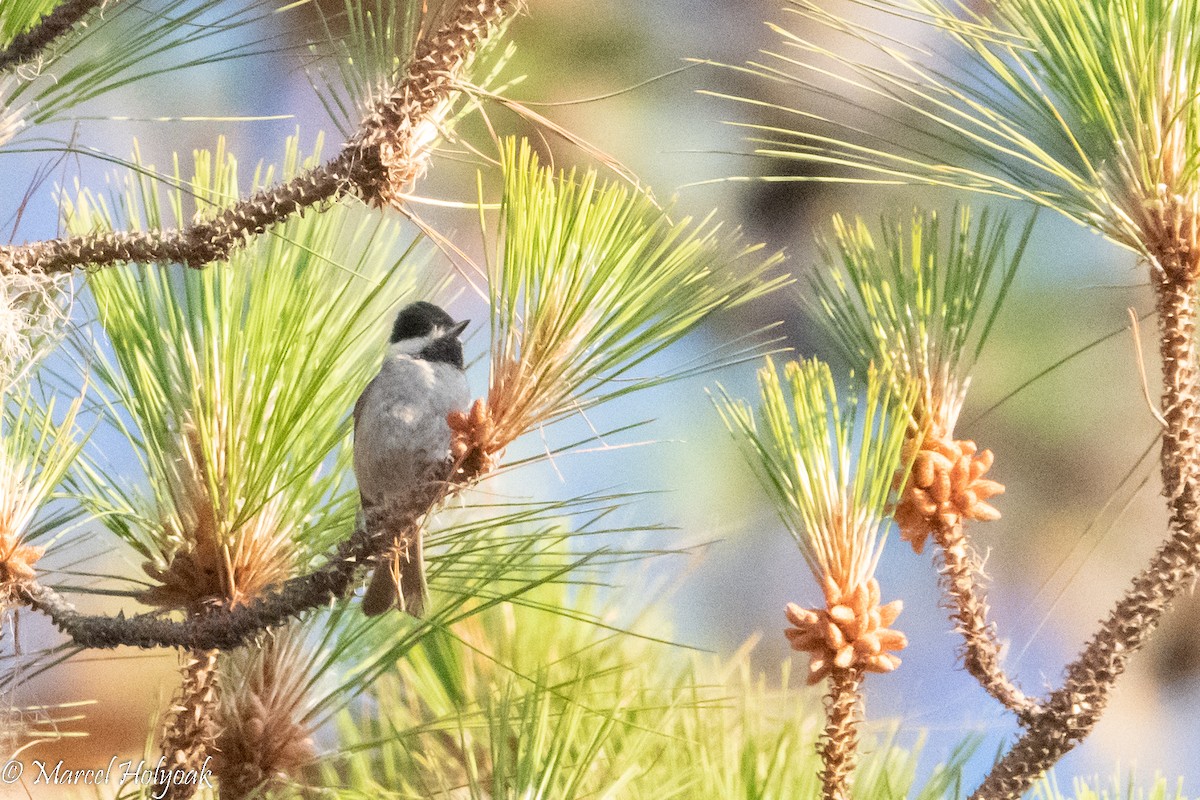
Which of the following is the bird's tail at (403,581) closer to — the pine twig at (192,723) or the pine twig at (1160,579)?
the pine twig at (192,723)

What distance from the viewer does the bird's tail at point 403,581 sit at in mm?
563

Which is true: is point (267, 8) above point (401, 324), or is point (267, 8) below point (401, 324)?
above

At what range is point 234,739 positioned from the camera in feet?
2.35

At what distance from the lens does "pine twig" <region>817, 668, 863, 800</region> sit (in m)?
0.55

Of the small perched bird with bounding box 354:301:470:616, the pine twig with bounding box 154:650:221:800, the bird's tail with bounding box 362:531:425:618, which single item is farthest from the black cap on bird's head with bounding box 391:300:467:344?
the pine twig with bounding box 154:650:221:800

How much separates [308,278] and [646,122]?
41cm

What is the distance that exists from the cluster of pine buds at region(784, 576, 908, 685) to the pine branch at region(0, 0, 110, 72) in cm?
47

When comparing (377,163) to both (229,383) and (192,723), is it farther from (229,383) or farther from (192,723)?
(192,723)

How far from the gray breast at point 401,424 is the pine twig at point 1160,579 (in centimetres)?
63

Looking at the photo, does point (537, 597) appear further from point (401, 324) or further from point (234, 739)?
point (401, 324)

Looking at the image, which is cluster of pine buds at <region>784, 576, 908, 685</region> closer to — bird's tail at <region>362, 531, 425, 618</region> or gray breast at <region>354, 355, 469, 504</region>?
bird's tail at <region>362, 531, 425, 618</region>

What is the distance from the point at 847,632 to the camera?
1.77ft

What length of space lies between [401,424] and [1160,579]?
713 millimetres

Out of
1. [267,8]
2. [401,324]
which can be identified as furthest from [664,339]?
[401,324]
